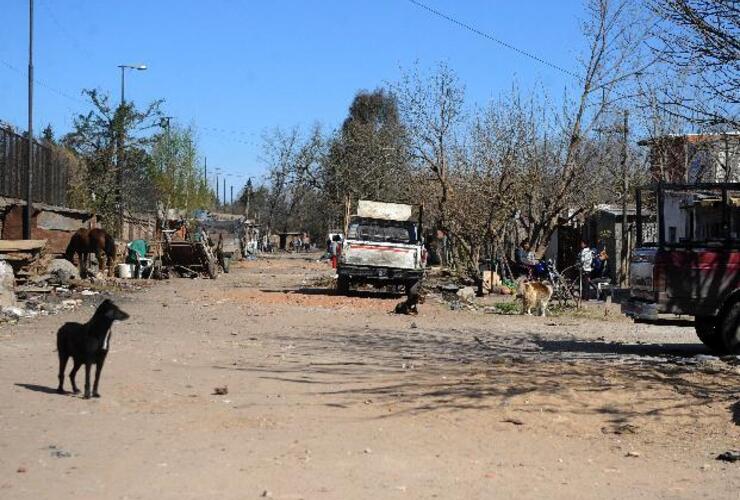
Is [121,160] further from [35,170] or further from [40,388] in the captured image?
[40,388]

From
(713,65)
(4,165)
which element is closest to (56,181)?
(4,165)

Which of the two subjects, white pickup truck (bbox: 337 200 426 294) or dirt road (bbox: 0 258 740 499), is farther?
white pickup truck (bbox: 337 200 426 294)

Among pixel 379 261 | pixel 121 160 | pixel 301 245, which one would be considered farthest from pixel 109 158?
pixel 301 245

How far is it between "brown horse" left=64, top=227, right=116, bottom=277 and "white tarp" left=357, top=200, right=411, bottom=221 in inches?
306

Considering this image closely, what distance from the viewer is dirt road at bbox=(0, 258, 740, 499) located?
249 inches

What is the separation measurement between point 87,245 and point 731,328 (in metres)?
20.4

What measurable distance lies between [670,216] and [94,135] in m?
35.3

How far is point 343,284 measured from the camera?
26.4m

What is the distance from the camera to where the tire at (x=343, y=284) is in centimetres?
2620

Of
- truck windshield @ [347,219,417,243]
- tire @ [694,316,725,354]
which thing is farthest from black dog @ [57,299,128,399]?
truck windshield @ [347,219,417,243]

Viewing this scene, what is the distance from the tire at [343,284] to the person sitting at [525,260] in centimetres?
518

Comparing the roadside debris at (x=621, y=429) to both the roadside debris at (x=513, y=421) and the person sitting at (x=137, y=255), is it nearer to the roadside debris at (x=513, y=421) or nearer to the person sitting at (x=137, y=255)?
Result: the roadside debris at (x=513, y=421)

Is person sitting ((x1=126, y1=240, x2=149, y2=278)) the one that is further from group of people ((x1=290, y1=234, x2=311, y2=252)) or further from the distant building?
group of people ((x1=290, y1=234, x2=311, y2=252))

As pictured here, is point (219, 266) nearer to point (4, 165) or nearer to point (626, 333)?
point (4, 165)
